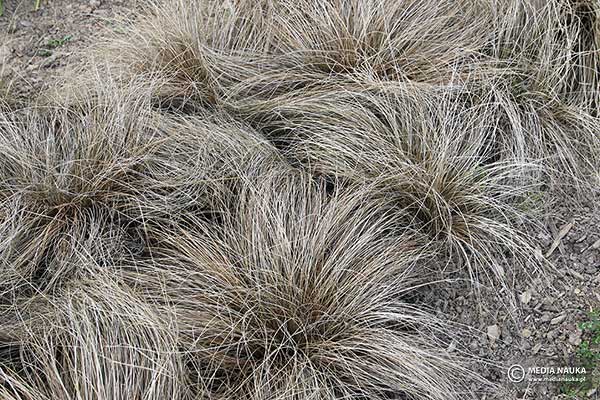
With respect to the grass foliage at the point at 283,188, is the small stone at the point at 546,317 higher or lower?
lower

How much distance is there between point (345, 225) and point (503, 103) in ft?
2.96

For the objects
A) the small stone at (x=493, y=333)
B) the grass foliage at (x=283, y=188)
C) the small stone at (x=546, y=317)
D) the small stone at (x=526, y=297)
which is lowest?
the small stone at (x=493, y=333)

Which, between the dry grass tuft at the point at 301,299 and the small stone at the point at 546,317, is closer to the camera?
the dry grass tuft at the point at 301,299

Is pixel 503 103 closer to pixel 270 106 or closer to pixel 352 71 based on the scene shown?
pixel 352 71

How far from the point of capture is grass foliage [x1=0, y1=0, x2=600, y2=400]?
84.1 inches

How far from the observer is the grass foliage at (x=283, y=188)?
2137 mm

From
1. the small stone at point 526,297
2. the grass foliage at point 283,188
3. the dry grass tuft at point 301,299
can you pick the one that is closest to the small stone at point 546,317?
the small stone at point 526,297

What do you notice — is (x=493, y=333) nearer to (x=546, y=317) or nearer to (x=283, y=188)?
(x=546, y=317)

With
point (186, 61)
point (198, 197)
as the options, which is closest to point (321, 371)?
point (198, 197)

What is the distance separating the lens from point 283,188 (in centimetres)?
258

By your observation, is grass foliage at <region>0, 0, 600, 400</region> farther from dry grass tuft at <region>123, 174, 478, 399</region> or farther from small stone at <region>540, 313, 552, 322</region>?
small stone at <region>540, 313, 552, 322</region>

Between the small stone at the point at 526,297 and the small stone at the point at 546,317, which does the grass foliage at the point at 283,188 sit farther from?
the small stone at the point at 546,317

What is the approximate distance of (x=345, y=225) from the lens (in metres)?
2.45

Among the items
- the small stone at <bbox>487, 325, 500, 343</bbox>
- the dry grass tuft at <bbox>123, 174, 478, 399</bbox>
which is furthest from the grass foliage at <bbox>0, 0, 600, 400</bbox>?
the small stone at <bbox>487, 325, 500, 343</bbox>
